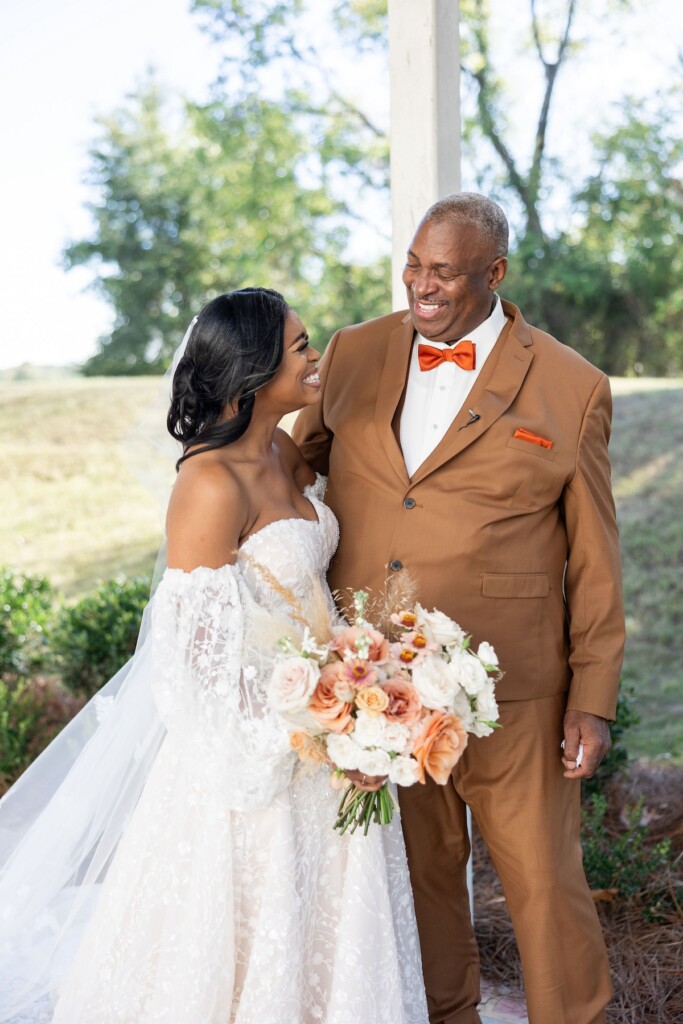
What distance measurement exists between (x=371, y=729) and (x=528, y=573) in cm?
86

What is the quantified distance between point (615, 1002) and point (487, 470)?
6.03ft

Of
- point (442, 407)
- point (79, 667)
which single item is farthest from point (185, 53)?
point (442, 407)

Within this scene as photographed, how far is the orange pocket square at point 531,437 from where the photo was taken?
9.84 ft

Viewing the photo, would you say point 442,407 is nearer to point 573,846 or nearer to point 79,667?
point 573,846

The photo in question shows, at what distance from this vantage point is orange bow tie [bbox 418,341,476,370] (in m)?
3.08

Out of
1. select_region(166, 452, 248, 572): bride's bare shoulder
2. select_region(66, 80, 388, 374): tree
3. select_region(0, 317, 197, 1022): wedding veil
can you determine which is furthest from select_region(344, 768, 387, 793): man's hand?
select_region(66, 80, 388, 374): tree

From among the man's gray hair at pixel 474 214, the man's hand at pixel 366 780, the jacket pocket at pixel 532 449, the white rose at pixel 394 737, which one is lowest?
the man's hand at pixel 366 780

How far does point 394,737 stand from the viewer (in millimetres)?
2373

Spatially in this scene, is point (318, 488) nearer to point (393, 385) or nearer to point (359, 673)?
point (393, 385)

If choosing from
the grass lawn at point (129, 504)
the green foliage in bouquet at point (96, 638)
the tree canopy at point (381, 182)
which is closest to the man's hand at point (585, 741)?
the green foliage in bouquet at point (96, 638)

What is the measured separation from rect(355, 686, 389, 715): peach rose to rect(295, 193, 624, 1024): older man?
0.67 metres

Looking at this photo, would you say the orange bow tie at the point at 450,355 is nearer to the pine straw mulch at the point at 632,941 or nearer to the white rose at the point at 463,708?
the white rose at the point at 463,708

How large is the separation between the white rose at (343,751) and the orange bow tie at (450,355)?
3.80ft

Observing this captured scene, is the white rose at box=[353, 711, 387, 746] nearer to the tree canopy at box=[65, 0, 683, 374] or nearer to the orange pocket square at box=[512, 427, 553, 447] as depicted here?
the orange pocket square at box=[512, 427, 553, 447]
